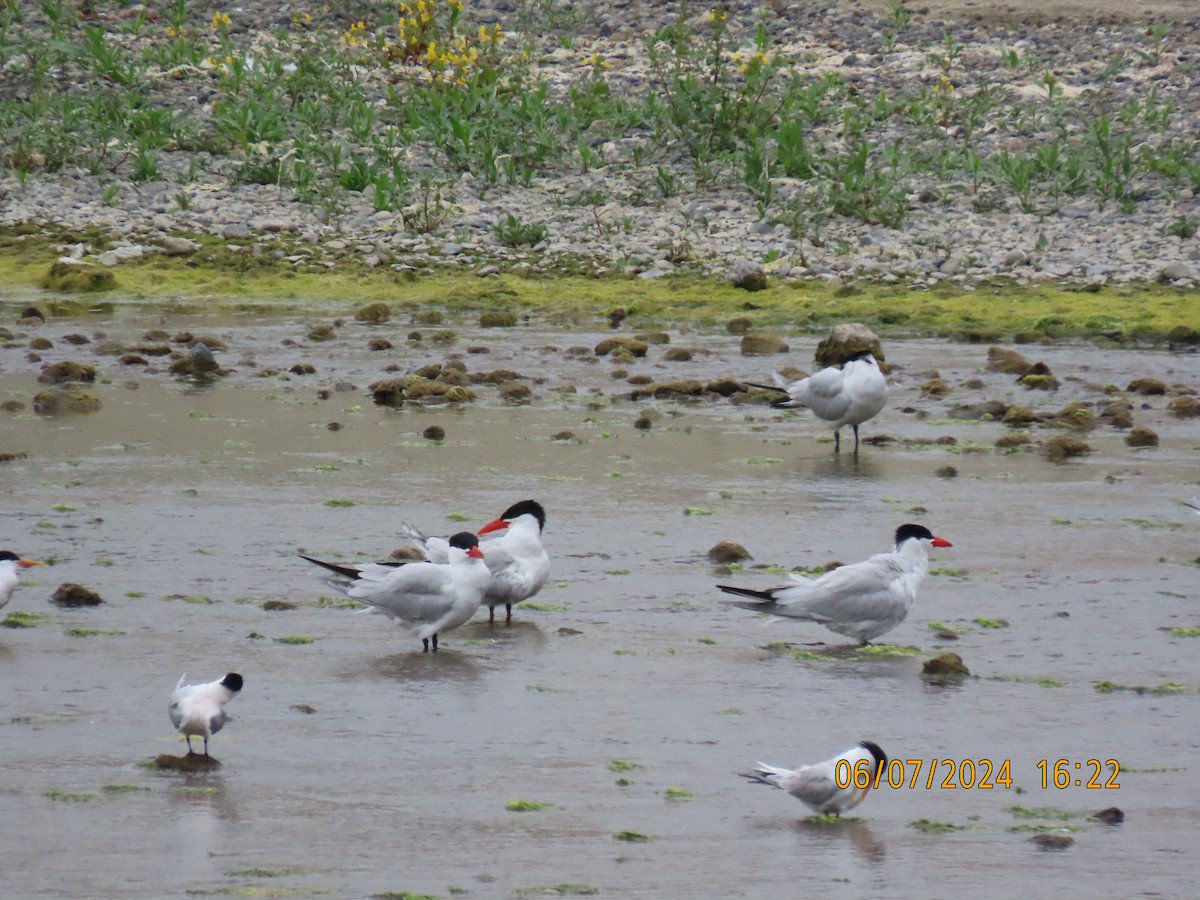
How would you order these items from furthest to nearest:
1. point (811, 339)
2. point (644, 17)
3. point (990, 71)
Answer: point (644, 17) < point (990, 71) < point (811, 339)

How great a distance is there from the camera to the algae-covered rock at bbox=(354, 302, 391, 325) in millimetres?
16297

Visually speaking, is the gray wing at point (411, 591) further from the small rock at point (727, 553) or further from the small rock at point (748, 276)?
the small rock at point (748, 276)

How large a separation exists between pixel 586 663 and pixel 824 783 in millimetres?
1703

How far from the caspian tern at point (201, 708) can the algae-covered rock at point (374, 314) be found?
11000 mm

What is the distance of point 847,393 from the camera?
428 inches

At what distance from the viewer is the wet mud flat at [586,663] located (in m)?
4.77

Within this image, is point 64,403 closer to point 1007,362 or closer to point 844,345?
point 844,345

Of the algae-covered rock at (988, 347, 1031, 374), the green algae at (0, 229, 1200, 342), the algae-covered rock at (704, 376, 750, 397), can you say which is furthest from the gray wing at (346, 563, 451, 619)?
the green algae at (0, 229, 1200, 342)

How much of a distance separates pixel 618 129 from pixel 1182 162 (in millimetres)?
6161

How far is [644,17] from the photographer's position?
998 inches

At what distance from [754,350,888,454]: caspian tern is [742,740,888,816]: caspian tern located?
5847 millimetres

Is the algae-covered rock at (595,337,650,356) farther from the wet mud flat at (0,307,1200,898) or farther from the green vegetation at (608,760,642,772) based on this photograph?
the green vegetation at (608,760,642,772)

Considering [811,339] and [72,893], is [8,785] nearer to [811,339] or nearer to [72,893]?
[72,893]

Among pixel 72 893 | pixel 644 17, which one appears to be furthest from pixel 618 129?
pixel 72 893
